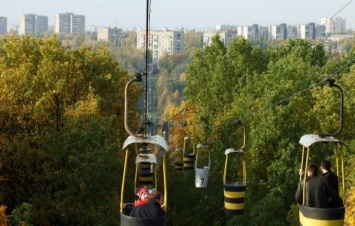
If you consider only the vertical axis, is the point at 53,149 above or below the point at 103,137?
below

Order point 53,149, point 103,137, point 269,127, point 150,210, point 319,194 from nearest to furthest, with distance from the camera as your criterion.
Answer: point 150,210 < point 319,194 < point 53,149 < point 103,137 < point 269,127

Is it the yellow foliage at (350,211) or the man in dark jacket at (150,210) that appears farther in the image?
the yellow foliage at (350,211)

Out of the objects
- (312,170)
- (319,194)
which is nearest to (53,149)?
(312,170)

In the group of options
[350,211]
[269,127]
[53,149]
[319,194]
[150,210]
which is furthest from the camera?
[269,127]

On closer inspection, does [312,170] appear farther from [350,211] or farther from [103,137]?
[103,137]

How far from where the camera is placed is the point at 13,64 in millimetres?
36094

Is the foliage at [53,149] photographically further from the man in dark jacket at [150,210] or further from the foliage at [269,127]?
the man in dark jacket at [150,210]

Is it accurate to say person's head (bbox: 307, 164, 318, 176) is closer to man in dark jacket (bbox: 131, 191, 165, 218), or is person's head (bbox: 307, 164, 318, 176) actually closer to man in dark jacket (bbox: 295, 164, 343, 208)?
man in dark jacket (bbox: 295, 164, 343, 208)

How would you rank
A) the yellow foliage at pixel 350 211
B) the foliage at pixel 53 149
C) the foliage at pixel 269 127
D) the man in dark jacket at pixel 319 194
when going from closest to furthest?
1. the man in dark jacket at pixel 319 194
2. the yellow foliage at pixel 350 211
3. the foliage at pixel 53 149
4. the foliage at pixel 269 127

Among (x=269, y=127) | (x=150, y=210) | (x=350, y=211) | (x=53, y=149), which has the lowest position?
(x=350, y=211)

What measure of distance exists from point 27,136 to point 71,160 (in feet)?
9.72

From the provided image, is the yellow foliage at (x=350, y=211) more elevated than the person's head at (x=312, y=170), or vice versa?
the person's head at (x=312, y=170)

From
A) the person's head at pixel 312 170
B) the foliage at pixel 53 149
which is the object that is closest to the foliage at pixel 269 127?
the foliage at pixel 53 149

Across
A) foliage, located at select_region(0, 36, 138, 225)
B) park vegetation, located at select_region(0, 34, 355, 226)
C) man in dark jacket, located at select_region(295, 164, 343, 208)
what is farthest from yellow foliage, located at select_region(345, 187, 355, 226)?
man in dark jacket, located at select_region(295, 164, 343, 208)
